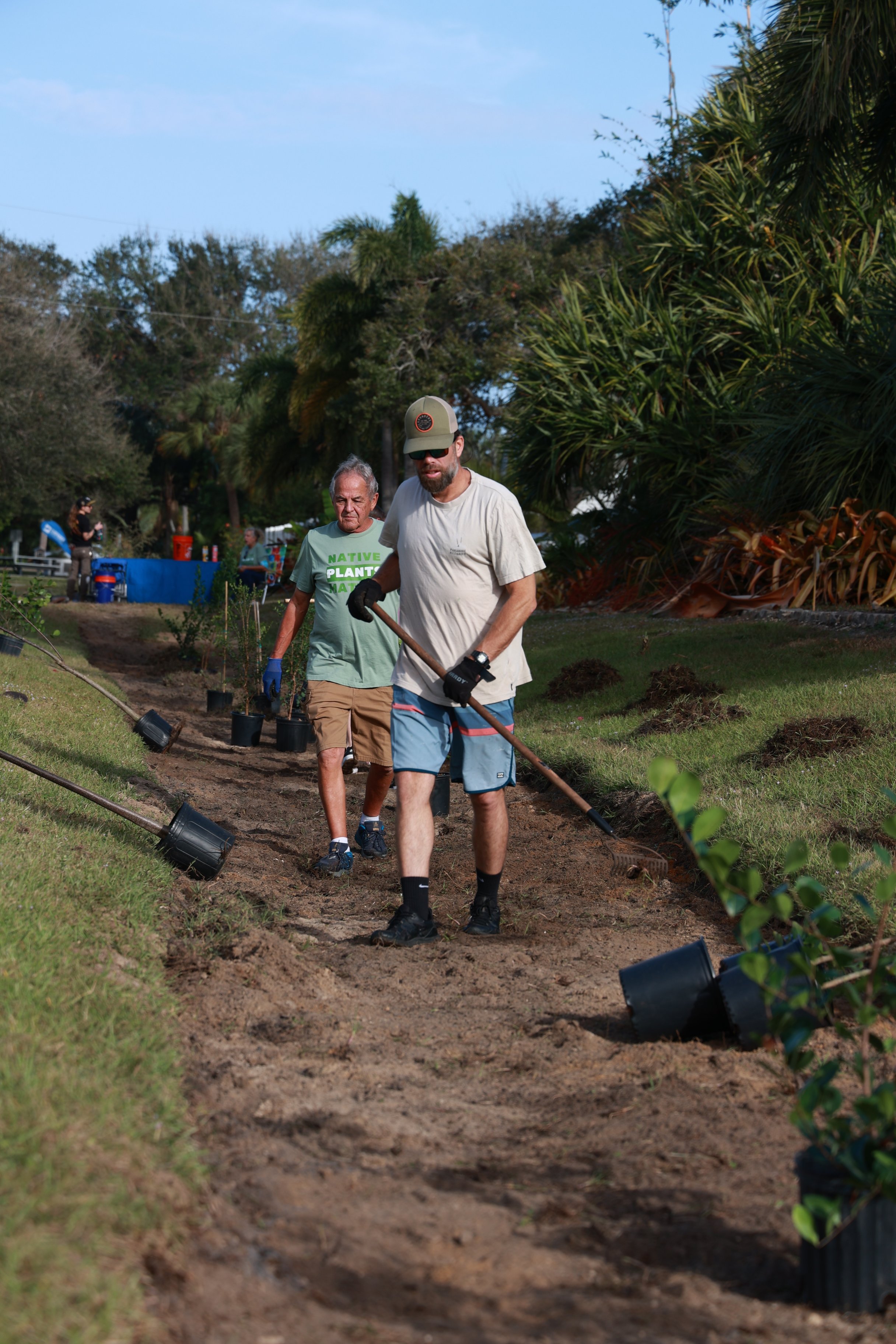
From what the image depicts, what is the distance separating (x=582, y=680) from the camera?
35.6 ft

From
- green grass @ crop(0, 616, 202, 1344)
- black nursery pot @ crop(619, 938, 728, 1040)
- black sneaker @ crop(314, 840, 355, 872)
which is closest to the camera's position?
green grass @ crop(0, 616, 202, 1344)

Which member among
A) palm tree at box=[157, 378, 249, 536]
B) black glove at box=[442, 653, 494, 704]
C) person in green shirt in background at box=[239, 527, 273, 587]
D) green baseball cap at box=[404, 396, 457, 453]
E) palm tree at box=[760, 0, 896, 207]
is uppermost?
palm tree at box=[157, 378, 249, 536]

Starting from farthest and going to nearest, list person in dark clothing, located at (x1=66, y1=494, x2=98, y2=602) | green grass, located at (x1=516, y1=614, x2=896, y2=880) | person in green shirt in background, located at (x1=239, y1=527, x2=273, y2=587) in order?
1. person in dark clothing, located at (x1=66, y1=494, x2=98, y2=602)
2. person in green shirt in background, located at (x1=239, y1=527, x2=273, y2=587)
3. green grass, located at (x1=516, y1=614, x2=896, y2=880)

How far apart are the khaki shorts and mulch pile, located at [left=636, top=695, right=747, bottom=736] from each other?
8.43ft

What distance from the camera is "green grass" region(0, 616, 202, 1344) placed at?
2080mm

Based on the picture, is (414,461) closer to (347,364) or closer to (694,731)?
(694,731)

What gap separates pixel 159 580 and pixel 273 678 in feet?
70.9

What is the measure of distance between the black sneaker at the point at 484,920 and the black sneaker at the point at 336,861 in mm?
1131

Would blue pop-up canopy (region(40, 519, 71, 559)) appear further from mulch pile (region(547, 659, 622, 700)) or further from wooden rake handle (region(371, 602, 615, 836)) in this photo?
wooden rake handle (region(371, 602, 615, 836))

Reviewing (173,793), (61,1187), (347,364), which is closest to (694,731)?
(173,793)

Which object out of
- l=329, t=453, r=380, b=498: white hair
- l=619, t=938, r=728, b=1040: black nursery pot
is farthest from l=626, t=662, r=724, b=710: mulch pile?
l=619, t=938, r=728, b=1040: black nursery pot

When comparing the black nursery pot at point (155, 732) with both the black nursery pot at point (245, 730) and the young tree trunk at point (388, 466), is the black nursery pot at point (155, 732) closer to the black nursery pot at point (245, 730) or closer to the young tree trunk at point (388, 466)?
the black nursery pot at point (245, 730)

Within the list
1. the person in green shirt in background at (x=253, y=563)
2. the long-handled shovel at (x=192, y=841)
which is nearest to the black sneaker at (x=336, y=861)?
the long-handled shovel at (x=192, y=841)

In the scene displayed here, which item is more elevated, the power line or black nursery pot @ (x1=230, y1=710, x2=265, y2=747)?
the power line
